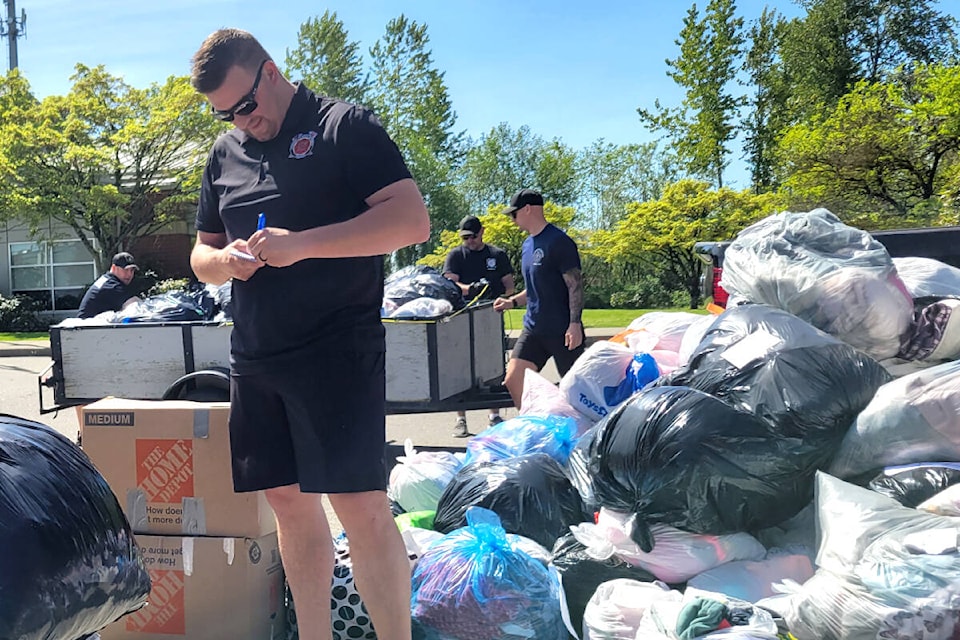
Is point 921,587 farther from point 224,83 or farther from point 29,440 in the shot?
point 224,83

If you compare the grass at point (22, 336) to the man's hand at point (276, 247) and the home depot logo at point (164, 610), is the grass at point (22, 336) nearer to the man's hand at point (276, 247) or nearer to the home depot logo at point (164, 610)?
the home depot logo at point (164, 610)

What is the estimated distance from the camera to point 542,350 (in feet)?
18.5

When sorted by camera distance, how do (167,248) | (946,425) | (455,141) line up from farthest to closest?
(455,141) → (167,248) → (946,425)

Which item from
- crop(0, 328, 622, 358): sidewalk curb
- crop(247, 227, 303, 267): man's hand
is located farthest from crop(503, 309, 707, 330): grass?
crop(247, 227, 303, 267): man's hand

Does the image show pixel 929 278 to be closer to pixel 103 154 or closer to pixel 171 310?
pixel 171 310

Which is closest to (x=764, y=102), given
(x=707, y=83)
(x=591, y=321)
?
(x=707, y=83)

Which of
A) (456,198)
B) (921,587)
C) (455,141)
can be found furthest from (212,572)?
(455,141)

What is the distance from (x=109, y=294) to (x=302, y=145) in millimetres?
5389

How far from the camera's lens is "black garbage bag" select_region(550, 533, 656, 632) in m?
2.70

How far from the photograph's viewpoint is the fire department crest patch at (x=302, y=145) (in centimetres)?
224

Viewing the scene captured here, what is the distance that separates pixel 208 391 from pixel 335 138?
302 centimetres

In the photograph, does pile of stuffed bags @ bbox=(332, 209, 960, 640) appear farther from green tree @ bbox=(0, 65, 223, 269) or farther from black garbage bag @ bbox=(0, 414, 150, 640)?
green tree @ bbox=(0, 65, 223, 269)

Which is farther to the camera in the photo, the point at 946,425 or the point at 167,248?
the point at 167,248

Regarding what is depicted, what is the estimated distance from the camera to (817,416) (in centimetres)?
263
